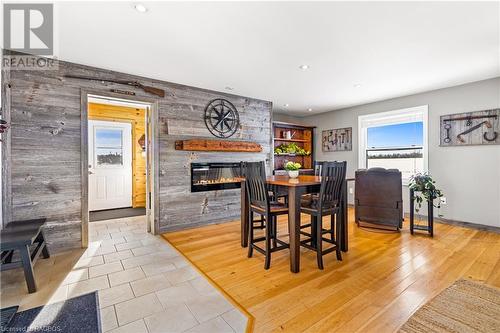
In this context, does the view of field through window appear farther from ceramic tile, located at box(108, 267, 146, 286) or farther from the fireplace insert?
ceramic tile, located at box(108, 267, 146, 286)

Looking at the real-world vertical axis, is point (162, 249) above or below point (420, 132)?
below

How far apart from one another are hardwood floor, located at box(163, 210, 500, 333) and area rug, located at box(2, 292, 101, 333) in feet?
3.26

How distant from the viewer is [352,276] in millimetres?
2285

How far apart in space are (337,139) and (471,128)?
8.33ft

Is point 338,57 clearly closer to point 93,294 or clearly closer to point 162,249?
point 162,249

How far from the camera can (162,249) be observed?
9.97 feet

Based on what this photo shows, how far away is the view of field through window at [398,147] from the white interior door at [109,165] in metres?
5.77

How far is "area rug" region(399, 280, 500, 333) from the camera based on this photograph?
62.4 inches

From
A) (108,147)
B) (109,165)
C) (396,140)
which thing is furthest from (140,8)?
(396,140)

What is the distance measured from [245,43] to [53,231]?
331 centimetres

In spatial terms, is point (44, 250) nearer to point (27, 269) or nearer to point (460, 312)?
point (27, 269)

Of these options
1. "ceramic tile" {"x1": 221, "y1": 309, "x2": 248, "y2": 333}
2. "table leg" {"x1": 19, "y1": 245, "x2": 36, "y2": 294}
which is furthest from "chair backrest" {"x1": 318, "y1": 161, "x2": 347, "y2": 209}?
"table leg" {"x1": 19, "y1": 245, "x2": 36, "y2": 294}

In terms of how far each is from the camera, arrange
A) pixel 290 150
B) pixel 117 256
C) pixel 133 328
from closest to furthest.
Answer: pixel 133 328
pixel 117 256
pixel 290 150

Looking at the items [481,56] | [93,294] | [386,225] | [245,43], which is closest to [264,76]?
[245,43]
